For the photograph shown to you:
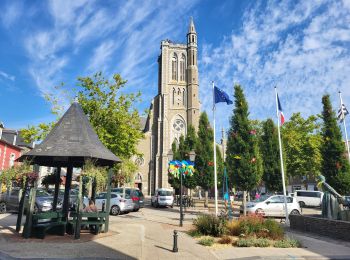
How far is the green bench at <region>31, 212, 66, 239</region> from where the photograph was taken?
1054 centimetres

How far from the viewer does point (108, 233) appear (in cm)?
1187

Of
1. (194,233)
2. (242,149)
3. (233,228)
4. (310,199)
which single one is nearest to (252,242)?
(233,228)

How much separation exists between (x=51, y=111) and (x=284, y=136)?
25.8 m

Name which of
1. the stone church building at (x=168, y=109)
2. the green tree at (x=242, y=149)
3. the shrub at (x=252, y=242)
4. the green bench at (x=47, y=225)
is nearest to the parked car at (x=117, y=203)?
the green tree at (x=242, y=149)

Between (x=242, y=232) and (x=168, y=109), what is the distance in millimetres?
48694

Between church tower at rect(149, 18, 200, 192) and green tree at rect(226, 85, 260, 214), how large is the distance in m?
31.9

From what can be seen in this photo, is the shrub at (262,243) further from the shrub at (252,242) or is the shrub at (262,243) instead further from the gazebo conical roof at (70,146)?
the gazebo conical roof at (70,146)

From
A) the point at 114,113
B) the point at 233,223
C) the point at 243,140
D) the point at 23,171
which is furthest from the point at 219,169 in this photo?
the point at 23,171

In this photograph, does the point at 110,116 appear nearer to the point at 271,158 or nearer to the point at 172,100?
the point at 271,158

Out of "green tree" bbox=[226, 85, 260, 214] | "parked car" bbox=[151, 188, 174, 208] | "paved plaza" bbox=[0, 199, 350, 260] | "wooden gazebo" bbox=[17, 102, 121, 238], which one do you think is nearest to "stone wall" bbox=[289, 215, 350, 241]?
"paved plaza" bbox=[0, 199, 350, 260]

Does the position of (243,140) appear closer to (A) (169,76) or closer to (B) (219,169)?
(B) (219,169)

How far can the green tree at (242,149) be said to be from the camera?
2280cm

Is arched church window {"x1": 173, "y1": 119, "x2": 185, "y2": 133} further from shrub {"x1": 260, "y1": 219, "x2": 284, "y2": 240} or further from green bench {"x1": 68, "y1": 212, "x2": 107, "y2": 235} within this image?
shrub {"x1": 260, "y1": 219, "x2": 284, "y2": 240}

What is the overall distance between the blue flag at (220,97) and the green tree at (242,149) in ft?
18.2
